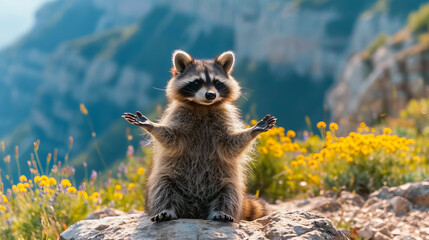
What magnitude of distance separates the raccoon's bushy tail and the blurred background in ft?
76.3

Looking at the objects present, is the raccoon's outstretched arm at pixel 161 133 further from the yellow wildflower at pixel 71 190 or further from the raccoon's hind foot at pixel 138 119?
the yellow wildflower at pixel 71 190

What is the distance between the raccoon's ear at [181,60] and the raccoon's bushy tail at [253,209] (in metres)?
1.82

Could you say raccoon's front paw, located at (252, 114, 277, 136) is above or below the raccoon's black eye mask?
below

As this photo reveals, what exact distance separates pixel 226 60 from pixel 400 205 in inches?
128

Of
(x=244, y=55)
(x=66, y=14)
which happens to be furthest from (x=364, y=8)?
(x=66, y=14)

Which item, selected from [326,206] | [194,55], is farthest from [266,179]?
[194,55]

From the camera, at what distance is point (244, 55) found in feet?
335

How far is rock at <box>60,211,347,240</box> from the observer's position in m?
4.13

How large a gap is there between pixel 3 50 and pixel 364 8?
13628cm

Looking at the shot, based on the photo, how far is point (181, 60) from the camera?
5301 millimetres

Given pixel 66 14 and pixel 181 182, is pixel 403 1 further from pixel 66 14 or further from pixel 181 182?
pixel 66 14

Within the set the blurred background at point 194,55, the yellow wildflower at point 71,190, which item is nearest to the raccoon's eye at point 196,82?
the yellow wildflower at point 71,190

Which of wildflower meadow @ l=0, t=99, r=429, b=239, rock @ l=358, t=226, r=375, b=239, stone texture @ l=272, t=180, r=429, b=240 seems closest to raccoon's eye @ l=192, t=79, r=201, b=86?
wildflower meadow @ l=0, t=99, r=429, b=239

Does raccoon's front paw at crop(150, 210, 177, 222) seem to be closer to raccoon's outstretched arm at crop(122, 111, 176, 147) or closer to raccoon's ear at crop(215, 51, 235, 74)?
raccoon's outstretched arm at crop(122, 111, 176, 147)
